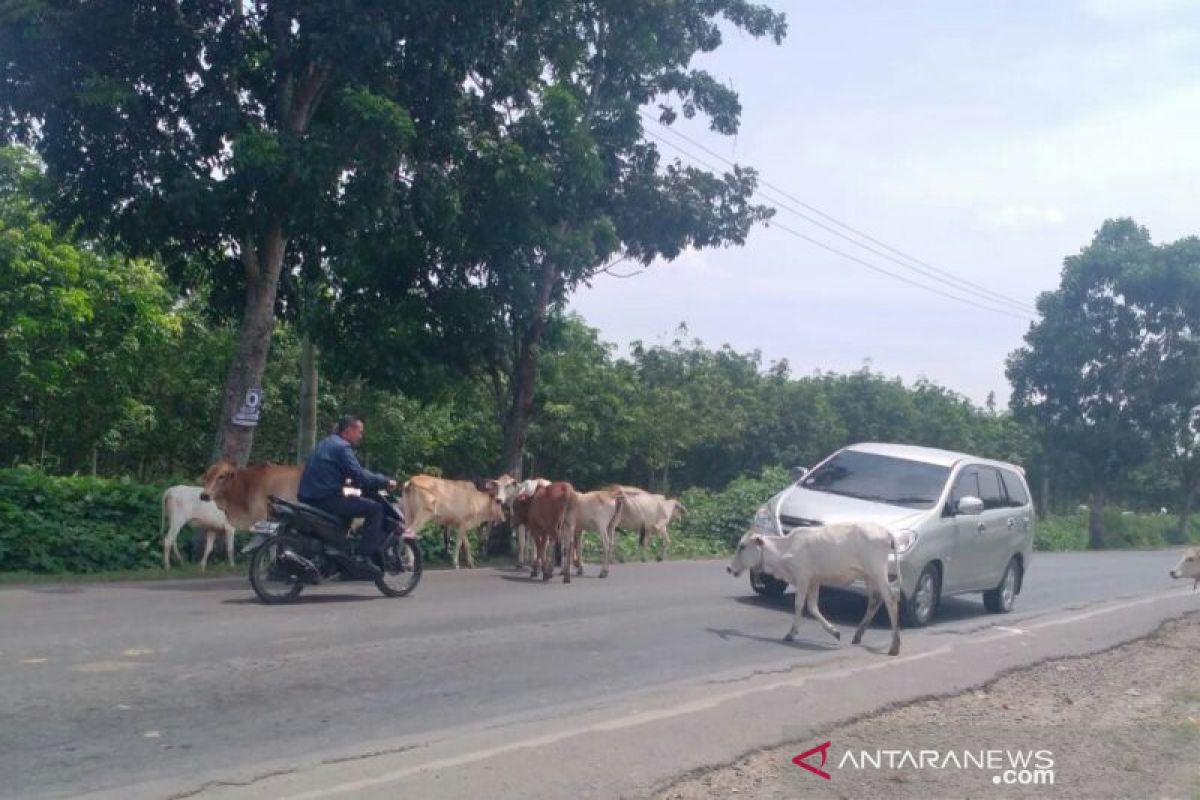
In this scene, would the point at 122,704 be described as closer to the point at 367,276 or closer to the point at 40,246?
the point at 367,276

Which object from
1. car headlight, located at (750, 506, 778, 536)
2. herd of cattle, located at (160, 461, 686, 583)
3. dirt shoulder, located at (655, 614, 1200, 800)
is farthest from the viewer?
herd of cattle, located at (160, 461, 686, 583)

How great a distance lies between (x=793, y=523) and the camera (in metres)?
13.3

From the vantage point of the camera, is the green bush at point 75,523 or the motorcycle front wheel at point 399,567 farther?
the green bush at point 75,523

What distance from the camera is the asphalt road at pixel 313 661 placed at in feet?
22.4

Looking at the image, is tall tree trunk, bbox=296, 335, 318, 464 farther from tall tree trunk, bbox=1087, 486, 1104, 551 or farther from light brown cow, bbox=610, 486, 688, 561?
tall tree trunk, bbox=1087, 486, 1104, 551

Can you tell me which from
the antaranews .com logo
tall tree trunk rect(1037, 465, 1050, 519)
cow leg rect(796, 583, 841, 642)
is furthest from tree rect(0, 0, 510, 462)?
tall tree trunk rect(1037, 465, 1050, 519)

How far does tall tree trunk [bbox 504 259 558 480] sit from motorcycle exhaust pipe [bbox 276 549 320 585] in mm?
8438

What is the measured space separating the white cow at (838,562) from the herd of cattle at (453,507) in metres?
4.24

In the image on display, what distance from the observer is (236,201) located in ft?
50.6

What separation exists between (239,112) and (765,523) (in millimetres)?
8850

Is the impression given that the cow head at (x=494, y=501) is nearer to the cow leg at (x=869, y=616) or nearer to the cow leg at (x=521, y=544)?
→ the cow leg at (x=521, y=544)

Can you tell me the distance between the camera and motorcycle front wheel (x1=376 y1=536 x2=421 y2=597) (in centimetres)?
1268

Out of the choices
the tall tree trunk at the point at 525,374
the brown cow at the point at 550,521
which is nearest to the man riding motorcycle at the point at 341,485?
the brown cow at the point at 550,521

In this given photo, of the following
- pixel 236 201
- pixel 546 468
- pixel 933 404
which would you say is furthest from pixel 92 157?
pixel 933 404
